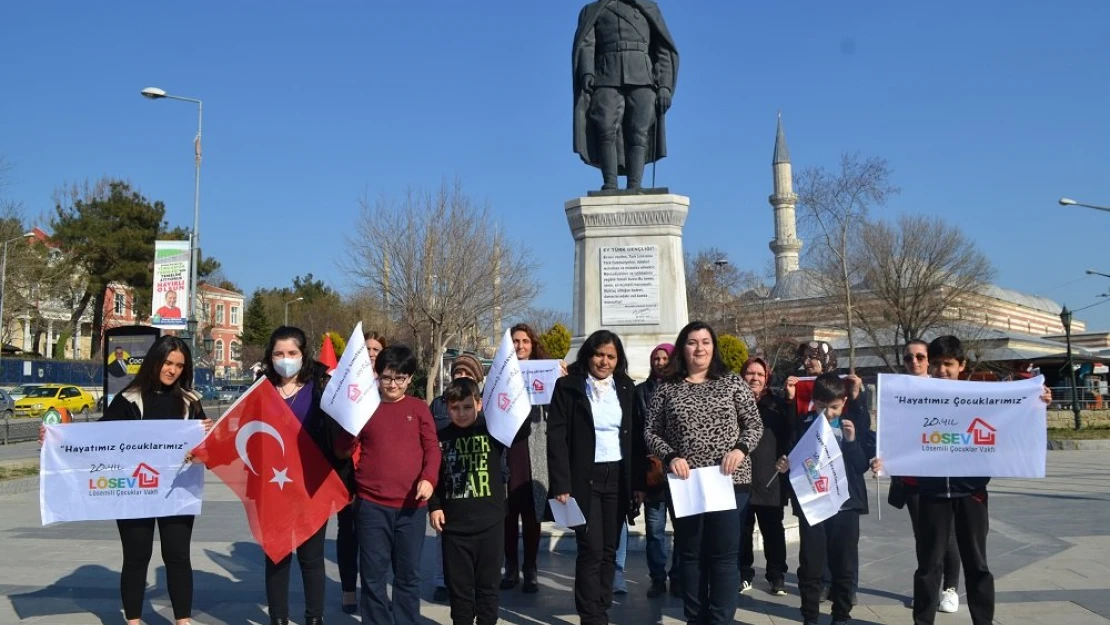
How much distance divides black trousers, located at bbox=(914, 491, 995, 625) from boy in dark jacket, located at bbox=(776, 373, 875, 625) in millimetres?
397

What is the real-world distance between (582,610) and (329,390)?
196cm

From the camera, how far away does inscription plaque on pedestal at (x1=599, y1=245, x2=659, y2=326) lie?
1011 centimetres

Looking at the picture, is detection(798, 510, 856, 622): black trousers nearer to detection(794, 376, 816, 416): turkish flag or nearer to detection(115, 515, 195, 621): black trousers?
detection(794, 376, 816, 416): turkish flag

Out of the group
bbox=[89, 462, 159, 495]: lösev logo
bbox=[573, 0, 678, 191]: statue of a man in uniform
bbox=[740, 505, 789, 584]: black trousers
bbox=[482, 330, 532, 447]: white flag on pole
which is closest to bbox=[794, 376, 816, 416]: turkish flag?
bbox=[740, 505, 789, 584]: black trousers

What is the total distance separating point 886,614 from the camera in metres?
6.02

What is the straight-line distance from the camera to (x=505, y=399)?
5.29 m

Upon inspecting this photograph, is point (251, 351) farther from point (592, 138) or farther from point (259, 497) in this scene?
point (259, 497)

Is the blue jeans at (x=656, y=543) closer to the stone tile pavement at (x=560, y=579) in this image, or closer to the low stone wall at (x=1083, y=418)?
the stone tile pavement at (x=560, y=579)

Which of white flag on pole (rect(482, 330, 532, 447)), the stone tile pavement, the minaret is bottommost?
the stone tile pavement

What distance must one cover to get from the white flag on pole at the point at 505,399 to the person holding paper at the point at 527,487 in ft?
1.30

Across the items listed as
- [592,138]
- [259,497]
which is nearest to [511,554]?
[259,497]

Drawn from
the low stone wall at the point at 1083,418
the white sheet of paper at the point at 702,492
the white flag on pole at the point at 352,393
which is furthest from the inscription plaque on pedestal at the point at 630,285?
the low stone wall at the point at 1083,418

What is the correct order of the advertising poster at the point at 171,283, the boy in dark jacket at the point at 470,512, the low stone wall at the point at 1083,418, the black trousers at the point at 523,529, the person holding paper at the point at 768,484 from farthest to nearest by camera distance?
the low stone wall at the point at 1083,418 < the advertising poster at the point at 171,283 < the black trousers at the point at 523,529 < the person holding paper at the point at 768,484 < the boy in dark jacket at the point at 470,512

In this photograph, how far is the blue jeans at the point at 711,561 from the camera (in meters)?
5.19
